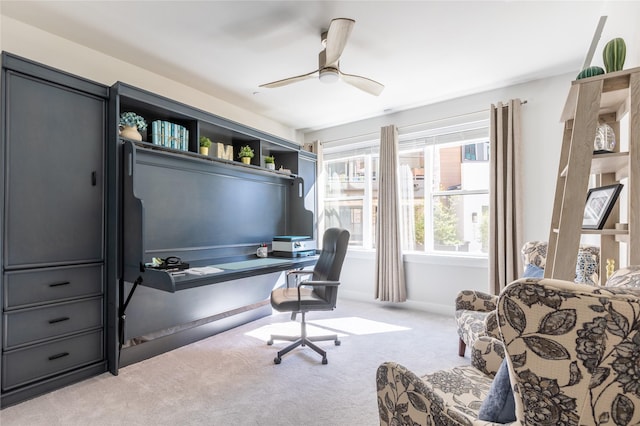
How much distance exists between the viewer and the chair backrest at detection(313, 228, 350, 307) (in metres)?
2.70

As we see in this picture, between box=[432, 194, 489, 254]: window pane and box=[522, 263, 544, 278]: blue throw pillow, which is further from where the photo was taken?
box=[432, 194, 489, 254]: window pane

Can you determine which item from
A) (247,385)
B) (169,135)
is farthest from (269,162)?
(247,385)

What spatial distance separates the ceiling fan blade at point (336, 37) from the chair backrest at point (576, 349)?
6.07 ft


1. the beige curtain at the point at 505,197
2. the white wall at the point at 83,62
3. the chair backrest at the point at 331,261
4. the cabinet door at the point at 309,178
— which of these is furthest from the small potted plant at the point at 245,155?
the beige curtain at the point at 505,197

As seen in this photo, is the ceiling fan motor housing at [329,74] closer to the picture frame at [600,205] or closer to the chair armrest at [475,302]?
the picture frame at [600,205]

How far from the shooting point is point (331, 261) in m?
2.81

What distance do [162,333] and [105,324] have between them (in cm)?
51

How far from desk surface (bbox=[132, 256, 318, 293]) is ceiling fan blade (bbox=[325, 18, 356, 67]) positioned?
5.64 ft

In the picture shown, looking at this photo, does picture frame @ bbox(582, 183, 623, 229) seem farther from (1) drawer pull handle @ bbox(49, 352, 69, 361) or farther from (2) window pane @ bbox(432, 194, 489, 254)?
(1) drawer pull handle @ bbox(49, 352, 69, 361)

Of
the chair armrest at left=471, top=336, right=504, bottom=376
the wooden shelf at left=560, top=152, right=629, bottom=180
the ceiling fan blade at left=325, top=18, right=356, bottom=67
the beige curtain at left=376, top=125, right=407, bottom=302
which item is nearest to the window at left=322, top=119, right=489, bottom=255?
the beige curtain at left=376, top=125, right=407, bottom=302

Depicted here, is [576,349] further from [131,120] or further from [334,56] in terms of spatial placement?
[131,120]

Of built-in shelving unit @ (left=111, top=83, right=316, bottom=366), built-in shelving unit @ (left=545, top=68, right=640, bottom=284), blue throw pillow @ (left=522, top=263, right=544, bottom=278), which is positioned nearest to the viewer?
built-in shelving unit @ (left=545, top=68, right=640, bottom=284)

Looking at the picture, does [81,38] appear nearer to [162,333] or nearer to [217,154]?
[217,154]

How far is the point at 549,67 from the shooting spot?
2979mm
